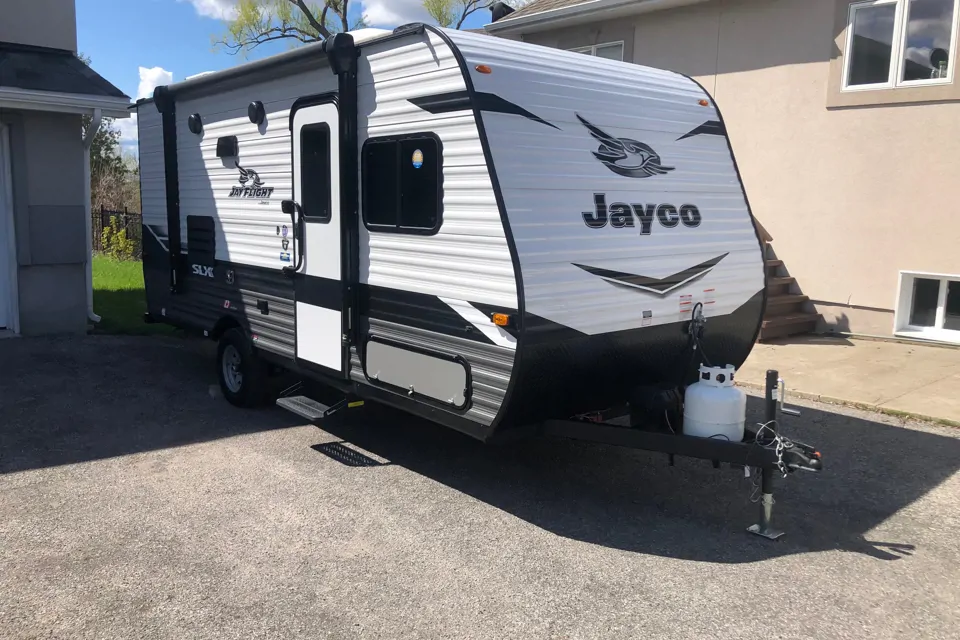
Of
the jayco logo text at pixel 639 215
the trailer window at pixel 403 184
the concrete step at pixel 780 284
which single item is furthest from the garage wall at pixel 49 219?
→ the concrete step at pixel 780 284

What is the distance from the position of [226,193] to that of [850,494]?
5375 millimetres

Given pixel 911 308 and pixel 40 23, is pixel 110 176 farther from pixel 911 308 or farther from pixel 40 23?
pixel 911 308

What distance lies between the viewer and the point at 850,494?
5227 millimetres

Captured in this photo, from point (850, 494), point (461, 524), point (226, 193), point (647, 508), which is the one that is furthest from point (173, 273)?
point (850, 494)

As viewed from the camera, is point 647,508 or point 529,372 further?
point 647,508

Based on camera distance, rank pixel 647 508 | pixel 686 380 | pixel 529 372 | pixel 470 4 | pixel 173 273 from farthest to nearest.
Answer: pixel 470 4 → pixel 173 273 → pixel 686 380 → pixel 647 508 → pixel 529 372

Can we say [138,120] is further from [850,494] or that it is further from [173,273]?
[850,494]

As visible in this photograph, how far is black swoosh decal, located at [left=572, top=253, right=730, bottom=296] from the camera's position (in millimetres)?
4816

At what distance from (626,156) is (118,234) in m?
15.9

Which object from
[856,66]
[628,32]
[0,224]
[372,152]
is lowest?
[0,224]

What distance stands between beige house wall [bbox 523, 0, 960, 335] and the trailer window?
715cm

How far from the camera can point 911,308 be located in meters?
9.88

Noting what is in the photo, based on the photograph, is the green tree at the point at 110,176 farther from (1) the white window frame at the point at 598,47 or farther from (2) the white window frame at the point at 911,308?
(2) the white window frame at the point at 911,308

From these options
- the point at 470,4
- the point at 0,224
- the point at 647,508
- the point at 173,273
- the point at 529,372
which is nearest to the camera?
the point at 529,372
